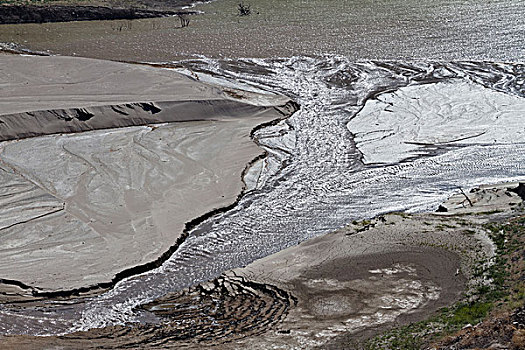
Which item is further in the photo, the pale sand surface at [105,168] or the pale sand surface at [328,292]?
the pale sand surface at [105,168]

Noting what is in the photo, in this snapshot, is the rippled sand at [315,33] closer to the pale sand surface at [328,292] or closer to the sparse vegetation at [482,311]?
the pale sand surface at [328,292]

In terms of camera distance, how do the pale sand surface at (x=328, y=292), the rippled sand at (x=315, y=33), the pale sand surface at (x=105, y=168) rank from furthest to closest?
1. the rippled sand at (x=315, y=33)
2. the pale sand surface at (x=105, y=168)
3. the pale sand surface at (x=328, y=292)

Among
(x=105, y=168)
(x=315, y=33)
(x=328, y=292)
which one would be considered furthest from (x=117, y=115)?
(x=315, y=33)

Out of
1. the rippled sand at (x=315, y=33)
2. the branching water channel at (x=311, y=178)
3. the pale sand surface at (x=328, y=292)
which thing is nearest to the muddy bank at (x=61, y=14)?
the rippled sand at (x=315, y=33)

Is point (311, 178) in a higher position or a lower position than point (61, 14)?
lower

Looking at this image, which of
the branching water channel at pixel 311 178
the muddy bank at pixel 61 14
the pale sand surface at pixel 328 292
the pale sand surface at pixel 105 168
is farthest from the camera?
the muddy bank at pixel 61 14

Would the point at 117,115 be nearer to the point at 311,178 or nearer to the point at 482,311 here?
the point at 311,178
